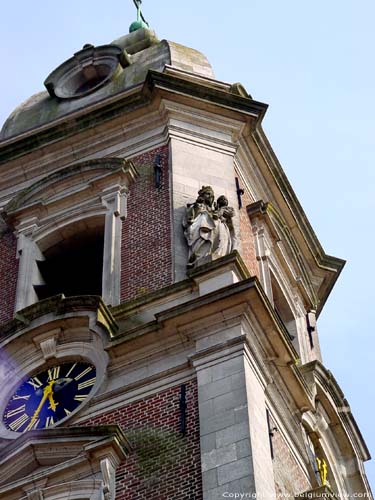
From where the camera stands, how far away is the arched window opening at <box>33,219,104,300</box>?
2569cm

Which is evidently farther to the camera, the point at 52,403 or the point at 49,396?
the point at 49,396

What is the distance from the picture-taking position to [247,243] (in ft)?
82.8

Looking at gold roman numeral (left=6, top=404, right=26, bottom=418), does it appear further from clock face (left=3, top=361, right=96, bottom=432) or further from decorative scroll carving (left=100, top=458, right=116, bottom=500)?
decorative scroll carving (left=100, top=458, right=116, bottom=500)

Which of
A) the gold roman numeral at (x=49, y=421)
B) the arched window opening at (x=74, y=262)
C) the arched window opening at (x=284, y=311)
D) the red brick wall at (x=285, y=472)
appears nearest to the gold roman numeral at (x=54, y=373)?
the gold roman numeral at (x=49, y=421)

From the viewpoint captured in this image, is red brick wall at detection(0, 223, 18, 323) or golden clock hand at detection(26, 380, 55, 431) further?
red brick wall at detection(0, 223, 18, 323)

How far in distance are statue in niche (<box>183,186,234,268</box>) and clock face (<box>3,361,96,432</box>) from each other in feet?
7.61

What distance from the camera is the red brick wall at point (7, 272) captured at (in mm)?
24391

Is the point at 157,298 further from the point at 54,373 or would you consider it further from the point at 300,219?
the point at 300,219

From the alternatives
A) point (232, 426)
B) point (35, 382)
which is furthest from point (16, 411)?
point (232, 426)

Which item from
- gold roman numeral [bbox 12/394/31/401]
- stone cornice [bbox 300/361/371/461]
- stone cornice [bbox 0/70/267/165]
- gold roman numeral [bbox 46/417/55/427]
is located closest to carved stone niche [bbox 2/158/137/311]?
stone cornice [bbox 0/70/267/165]

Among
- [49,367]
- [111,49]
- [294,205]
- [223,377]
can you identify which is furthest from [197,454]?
[111,49]

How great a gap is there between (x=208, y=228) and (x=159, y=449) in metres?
4.63

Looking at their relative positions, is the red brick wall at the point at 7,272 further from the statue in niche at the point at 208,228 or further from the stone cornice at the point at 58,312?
the statue in niche at the point at 208,228

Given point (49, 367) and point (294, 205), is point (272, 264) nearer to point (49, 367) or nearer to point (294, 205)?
point (294, 205)
